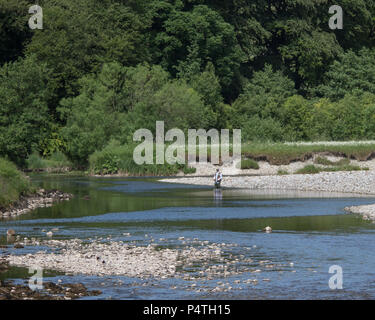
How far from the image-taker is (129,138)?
7700cm

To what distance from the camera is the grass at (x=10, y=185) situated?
41.7 m

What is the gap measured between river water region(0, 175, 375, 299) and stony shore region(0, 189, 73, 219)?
916mm

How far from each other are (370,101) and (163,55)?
2842 cm

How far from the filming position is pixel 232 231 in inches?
1323

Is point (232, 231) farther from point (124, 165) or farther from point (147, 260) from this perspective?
point (124, 165)

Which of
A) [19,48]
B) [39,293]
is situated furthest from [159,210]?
[19,48]

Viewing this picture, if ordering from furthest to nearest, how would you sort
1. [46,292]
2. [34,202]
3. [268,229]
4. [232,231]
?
1. [34,202]
2. [232,231]
3. [268,229]
4. [46,292]

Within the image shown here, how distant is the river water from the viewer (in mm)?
21734

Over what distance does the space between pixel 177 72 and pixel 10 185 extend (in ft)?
211

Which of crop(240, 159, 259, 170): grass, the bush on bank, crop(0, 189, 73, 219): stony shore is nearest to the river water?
crop(0, 189, 73, 219): stony shore

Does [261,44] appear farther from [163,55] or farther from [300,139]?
[300,139]

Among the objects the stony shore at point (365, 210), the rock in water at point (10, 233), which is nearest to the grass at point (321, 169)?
the stony shore at point (365, 210)

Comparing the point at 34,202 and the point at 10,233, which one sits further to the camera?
the point at 34,202

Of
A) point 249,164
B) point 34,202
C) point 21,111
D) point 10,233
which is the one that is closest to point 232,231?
point 10,233
